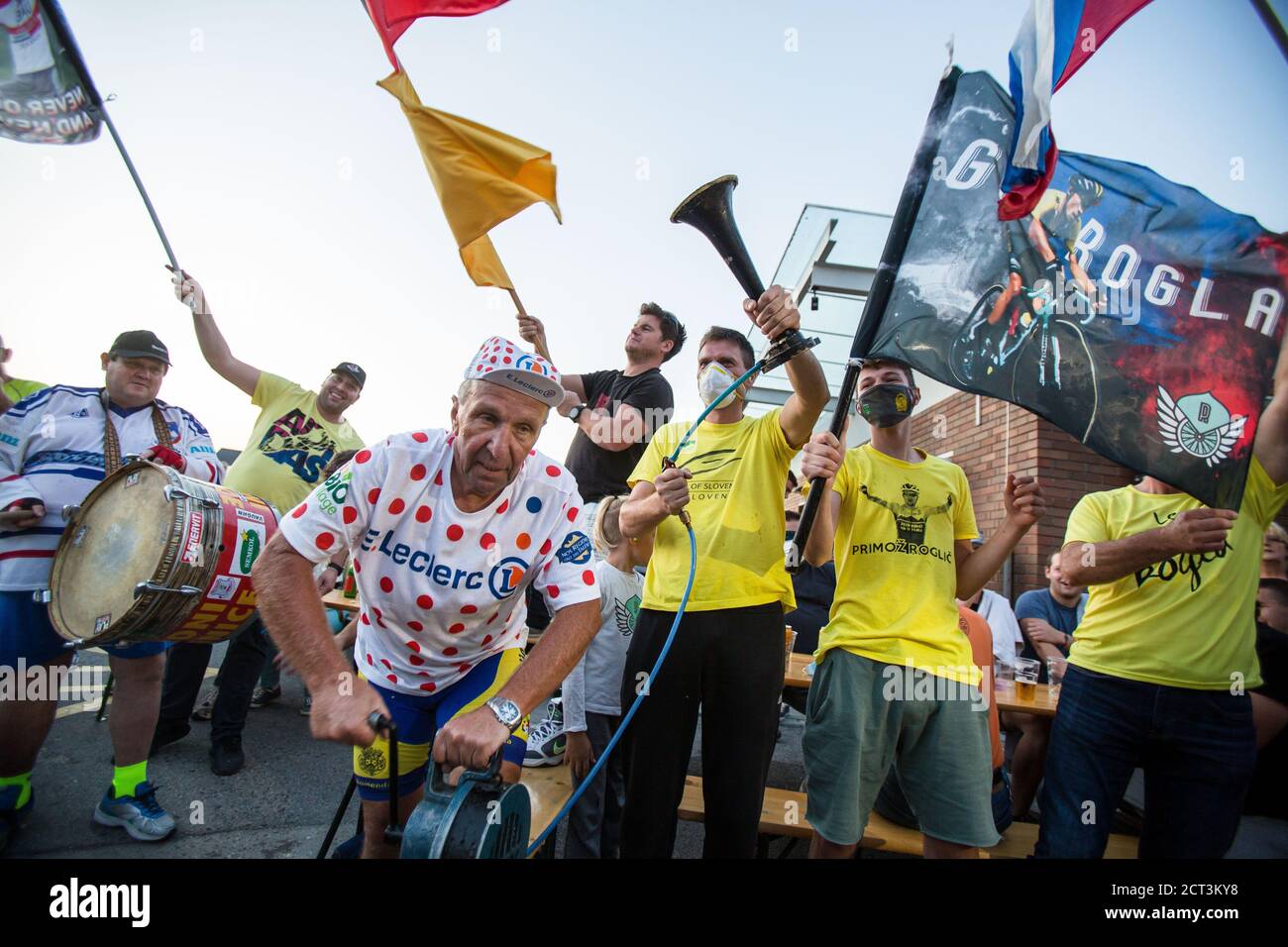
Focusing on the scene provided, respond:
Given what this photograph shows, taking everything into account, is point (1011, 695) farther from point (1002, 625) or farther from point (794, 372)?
point (794, 372)

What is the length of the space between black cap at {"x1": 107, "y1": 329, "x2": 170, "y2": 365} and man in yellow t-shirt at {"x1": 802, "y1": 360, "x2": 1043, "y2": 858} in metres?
3.64

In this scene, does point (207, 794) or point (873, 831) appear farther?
point (207, 794)

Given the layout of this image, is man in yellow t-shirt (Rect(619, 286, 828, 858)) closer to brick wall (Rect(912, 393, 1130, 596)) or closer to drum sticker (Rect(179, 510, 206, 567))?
drum sticker (Rect(179, 510, 206, 567))

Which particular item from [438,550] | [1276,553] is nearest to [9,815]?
[438,550]

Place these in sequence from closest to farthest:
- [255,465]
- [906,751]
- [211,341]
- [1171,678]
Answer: [1171,678] < [906,751] < [211,341] < [255,465]

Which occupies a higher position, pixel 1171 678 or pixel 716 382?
pixel 716 382

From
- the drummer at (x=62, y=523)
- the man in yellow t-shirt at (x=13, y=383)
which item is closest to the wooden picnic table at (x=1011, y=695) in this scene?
the drummer at (x=62, y=523)

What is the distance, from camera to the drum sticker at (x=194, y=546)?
266 centimetres

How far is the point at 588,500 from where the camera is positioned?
13.3 ft

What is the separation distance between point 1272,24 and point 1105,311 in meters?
2.92

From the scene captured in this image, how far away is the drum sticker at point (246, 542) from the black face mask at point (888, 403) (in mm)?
2929

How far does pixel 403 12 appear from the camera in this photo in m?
3.45
